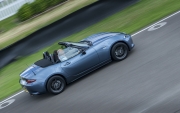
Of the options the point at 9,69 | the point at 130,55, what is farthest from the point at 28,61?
the point at 130,55

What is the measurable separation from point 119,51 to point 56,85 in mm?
2359

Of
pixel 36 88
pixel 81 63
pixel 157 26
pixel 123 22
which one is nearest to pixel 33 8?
pixel 123 22

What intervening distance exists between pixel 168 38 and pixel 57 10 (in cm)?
1123

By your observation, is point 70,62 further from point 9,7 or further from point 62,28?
point 9,7

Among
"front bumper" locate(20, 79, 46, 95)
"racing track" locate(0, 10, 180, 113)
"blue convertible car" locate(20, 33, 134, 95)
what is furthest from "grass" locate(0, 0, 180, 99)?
"blue convertible car" locate(20, 33, 134, 95)

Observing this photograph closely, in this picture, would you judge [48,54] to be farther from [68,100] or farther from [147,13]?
[147,13]

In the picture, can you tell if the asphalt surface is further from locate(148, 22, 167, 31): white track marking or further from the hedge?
the hedge

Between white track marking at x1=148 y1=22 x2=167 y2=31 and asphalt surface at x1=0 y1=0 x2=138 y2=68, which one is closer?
white track marking at x1=148 y1=22 x2=167 y2=31

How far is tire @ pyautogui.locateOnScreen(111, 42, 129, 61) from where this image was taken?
11193 millimetres

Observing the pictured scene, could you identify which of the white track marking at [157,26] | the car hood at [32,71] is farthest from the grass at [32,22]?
the car hood at [32,71]

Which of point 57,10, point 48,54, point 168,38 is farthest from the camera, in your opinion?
point 57,10

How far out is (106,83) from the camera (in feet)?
34.1

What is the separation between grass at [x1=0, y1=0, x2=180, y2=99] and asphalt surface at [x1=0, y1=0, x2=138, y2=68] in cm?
33

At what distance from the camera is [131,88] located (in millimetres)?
9492
